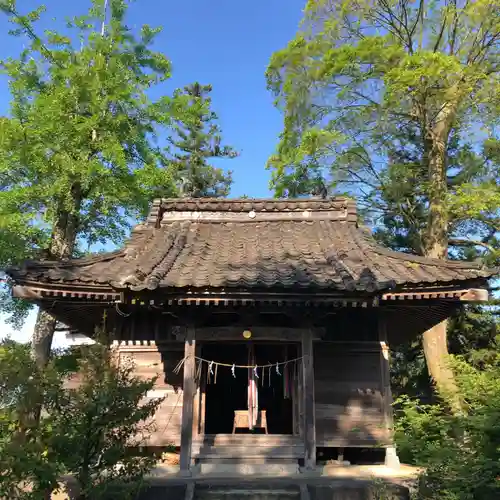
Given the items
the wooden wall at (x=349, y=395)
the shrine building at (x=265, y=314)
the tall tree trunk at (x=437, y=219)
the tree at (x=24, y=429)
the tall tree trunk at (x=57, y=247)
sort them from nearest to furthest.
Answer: the tree at (x=24, y=429) < the shrine building at (x=265, y=314) < the wooden wall at (x=349, y=395) < the tall tree trunk at (x=57, y=247) < the tall tree trunk at (x=437, y=219)

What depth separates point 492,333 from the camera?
19.0 meters

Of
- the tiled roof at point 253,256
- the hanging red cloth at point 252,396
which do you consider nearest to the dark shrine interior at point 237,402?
the hanging red cloth at point 252,396

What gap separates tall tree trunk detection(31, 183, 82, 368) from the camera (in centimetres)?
1366

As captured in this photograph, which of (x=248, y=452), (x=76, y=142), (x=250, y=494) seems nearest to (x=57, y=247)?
(x=76, y=142)

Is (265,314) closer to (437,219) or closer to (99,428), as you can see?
(99,428)

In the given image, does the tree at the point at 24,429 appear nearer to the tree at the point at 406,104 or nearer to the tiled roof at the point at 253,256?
the tiled roof at the point at 253,256

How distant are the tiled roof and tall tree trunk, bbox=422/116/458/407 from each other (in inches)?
228

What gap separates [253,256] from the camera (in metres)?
8.82

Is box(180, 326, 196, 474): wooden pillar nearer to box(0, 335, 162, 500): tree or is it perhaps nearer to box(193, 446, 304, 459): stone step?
box(193, 446, 304, 459): stone step

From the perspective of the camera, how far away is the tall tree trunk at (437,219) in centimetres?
1469

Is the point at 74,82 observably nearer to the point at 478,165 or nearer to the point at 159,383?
the point at 159,383

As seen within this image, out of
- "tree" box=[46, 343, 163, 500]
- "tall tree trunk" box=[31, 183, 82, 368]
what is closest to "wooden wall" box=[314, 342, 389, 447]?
"tree" box=[46, 343, 163, 500]

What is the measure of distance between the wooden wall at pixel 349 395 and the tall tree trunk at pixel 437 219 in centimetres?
607

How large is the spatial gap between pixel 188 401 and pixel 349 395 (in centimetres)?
307
